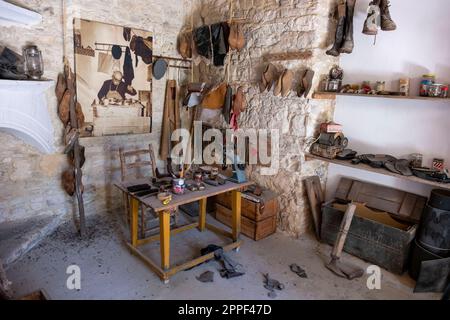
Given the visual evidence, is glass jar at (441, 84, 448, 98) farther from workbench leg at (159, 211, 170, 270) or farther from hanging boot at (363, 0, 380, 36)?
workbench leg at (159, 211, 170, 270)

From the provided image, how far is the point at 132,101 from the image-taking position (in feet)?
12.6

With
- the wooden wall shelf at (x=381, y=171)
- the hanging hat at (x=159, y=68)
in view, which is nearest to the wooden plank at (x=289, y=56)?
the wooden wall shelf at (x=381, y=171)

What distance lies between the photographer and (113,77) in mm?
3619

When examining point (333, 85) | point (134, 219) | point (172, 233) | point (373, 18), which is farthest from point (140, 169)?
point (373, 18)

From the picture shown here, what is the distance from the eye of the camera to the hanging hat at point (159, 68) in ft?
12.9

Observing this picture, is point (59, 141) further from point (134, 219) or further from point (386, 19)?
point (386, 19)

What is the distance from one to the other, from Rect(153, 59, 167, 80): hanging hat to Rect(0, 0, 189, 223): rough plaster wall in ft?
0.30

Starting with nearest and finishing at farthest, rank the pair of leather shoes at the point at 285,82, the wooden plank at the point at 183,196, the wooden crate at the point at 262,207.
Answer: the wooden plank at the point at 183,196 → the pair of leather shoes at the point at 285,82 → the wooden crate at the point at 262,207

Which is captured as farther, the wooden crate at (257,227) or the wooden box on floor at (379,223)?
the wooden crate at (257,227)

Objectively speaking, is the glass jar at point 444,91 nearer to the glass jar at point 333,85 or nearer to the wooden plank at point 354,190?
the glass jar at point 333,85

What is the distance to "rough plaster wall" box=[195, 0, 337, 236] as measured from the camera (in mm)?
3113

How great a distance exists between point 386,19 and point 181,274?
9.01 feet

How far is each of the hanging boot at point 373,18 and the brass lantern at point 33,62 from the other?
2.91 m
